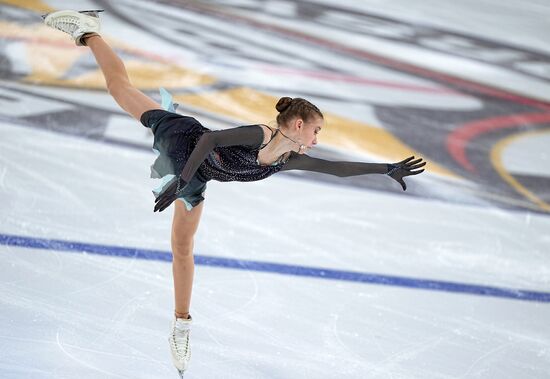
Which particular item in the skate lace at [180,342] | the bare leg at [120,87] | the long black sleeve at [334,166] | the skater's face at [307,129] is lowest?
the skate lace at [180,342]

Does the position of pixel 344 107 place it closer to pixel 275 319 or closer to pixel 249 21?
pixel 249 21

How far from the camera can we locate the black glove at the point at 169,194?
3.25m

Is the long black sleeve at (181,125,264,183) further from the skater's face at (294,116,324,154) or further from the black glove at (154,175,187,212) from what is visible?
the skater's face at (294,116,324,154)

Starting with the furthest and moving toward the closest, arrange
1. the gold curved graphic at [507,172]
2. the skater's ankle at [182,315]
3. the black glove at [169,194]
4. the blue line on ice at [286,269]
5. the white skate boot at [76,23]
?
1. the gold curved graphic at [507,172]
2. the blue line on ice at [286,269]
3. the white skate boot at [76,23]
4. the skater's ankle at [182,315]
5. the black glove at [169,194]

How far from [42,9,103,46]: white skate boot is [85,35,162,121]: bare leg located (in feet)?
0.24

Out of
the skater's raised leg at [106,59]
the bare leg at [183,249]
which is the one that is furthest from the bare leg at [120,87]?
the bare leg at [183,249]

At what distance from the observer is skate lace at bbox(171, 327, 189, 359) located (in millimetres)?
3760

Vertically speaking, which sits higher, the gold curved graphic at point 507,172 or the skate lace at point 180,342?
the gold curved graphic at point 507,172

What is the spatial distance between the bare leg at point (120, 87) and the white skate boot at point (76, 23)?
0.24ft

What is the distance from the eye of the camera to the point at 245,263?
4746 mm

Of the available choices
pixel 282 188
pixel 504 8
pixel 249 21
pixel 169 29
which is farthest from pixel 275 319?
pixel 504 8

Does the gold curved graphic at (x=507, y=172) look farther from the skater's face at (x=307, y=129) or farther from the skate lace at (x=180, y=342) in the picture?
the skate lace at (x=180, y=342)

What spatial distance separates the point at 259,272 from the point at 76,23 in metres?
1.56

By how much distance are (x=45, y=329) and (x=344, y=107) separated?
3.98 meters
